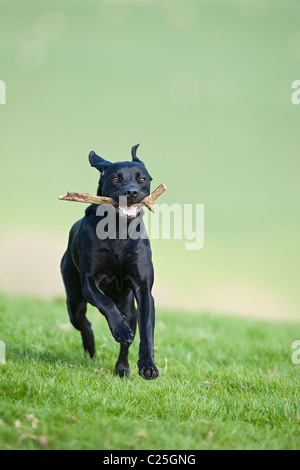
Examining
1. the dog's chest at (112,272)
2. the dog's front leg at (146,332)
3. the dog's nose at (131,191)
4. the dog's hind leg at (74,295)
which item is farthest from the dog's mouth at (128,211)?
the dog's hind leg at (74,295)


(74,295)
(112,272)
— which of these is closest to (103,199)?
(112,272)

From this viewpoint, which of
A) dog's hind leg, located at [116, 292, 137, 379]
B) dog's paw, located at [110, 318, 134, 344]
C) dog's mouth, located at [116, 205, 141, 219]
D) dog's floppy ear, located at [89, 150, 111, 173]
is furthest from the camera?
dog's hind leg, located at [116, 292, 137, 379]

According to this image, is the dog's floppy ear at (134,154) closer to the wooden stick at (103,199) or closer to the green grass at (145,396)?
the wooden stick at (103,199)

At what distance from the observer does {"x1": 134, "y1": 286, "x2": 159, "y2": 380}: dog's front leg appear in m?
4.28

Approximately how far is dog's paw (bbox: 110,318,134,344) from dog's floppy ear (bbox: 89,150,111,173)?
128 cm

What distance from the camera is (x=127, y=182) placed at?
459cm

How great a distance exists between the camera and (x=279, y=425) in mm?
4074

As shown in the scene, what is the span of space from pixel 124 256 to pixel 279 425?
1641 mm

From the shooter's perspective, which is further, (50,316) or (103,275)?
(50,316)

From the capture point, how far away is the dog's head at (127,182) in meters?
4.51

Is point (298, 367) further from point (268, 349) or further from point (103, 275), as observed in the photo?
point (103, 275)

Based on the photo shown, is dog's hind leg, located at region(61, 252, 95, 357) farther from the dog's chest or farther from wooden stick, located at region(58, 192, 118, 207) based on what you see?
wooden stick, located at region(58, 192, 118, 207)

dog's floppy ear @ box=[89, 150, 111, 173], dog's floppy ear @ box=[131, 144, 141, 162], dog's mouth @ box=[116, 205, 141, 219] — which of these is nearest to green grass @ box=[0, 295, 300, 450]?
dog's mouth @ box=[116, 205, 141, 219]

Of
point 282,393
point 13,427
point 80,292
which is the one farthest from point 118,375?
point 13,427
